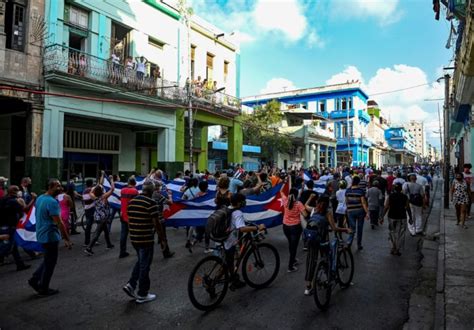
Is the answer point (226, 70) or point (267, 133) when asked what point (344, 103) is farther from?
point (226, 70)

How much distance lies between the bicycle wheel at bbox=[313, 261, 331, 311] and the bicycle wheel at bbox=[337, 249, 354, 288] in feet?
1.64

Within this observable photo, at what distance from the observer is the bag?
27.1 ft

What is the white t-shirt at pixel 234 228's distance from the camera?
17.4 ft

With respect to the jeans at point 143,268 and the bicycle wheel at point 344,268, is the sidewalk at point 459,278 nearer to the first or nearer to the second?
the bicycle wheel at point 344,268

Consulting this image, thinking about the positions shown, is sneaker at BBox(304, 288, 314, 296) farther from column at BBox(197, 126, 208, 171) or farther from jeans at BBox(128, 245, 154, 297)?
column at BBox(197, 126, 208, 171)

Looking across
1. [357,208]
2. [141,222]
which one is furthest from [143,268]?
[357,208]

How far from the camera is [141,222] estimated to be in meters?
5.18

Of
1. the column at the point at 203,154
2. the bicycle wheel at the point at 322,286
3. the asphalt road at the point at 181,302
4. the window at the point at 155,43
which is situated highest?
the window at the point at 155,43

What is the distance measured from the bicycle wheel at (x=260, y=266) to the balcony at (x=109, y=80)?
11.5 meters

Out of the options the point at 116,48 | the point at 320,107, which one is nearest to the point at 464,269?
the point at 116,48

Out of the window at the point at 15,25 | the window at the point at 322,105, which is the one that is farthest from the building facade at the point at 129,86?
the window at the point at 322,105

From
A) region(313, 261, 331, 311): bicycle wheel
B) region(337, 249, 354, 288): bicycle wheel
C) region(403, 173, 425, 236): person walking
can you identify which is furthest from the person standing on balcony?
region(313, 261, 331, 311): bicycle wheel

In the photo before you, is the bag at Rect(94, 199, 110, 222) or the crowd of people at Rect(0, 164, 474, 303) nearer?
the crowd of people at Rect(0, 164, 474, 303)

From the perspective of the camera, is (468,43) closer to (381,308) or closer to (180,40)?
(381,308)
